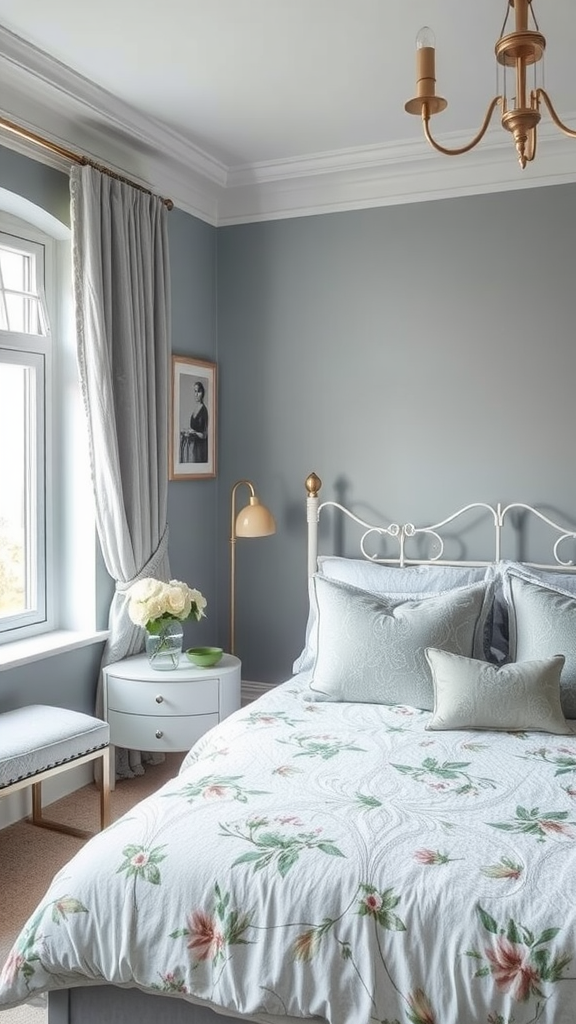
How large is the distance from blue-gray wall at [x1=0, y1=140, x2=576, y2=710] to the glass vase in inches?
11.8

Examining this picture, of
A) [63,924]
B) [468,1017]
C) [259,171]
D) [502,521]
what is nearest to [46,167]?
[259,171]

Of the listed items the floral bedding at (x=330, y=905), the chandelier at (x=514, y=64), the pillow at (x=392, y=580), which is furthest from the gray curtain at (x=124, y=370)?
the chandelier at (x=514, y=64)

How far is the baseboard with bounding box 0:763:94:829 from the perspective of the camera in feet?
10.7

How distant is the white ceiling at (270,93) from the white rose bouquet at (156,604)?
178cm

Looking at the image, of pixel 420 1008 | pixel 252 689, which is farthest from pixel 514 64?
pixel 252 689

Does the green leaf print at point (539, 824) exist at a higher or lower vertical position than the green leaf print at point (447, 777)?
lower

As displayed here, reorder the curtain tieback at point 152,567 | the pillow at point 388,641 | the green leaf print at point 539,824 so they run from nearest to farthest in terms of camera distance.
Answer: the green leaf print at point 539,824, the pillow at point 388,641, the curtain tieback at point 152,567

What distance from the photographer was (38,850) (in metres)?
3.05

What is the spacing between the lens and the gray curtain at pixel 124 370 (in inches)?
134

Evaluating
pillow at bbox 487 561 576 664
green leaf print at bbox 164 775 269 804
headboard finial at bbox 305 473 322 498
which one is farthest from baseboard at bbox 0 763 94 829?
pillow at bbox 487 561 576 664

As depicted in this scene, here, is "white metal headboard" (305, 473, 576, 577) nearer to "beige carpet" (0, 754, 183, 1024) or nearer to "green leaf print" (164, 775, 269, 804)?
"beige carpet" (0, 754, 183, 1024)

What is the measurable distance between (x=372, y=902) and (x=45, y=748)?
4.78 feet

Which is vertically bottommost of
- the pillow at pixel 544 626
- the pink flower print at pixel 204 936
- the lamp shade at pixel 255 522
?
the pink flower print at pixel 204 936

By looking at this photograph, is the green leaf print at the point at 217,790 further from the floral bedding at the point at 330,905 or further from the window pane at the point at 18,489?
the window pane at the point at 18,489
